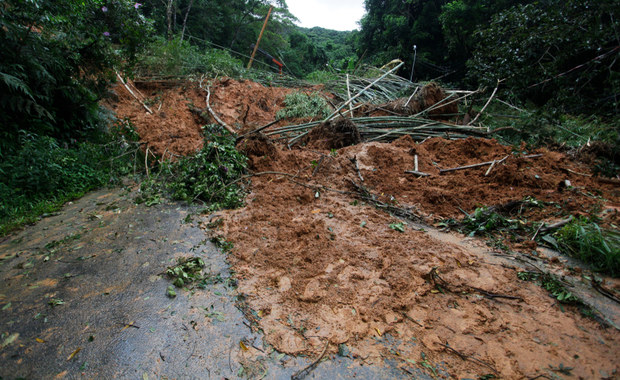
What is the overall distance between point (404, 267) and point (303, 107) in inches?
210

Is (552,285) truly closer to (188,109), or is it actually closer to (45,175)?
(45,175)

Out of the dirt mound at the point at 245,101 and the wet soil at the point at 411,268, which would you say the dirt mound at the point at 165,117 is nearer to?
the dirt mound at the point at 245,101

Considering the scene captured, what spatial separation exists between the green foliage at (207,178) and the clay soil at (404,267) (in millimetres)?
233

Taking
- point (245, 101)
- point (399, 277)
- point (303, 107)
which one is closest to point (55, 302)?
point (399, 277)

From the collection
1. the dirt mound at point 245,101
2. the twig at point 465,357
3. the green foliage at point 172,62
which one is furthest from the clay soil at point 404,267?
the green foliage at point 172,62

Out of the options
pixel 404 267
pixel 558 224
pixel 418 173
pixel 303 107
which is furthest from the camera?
pixel 303 107

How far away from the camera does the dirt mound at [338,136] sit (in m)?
4.97

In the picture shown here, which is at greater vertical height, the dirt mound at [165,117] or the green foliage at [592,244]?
the dirt mound at [165,117]

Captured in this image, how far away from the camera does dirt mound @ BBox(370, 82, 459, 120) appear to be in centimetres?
613

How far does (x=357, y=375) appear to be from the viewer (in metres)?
1.54

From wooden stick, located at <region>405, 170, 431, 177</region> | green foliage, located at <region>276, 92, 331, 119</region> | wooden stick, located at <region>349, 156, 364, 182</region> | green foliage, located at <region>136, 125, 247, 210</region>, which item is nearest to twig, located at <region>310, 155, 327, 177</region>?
wooden stick, located at <region>349, 156, 364, 182</region>

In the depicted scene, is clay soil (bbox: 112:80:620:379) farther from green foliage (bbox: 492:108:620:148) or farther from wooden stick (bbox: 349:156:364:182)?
green foliage (bbox: 492:108:620:148)

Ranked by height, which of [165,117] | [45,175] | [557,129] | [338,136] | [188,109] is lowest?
[45,175]

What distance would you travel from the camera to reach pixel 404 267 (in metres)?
2.32
